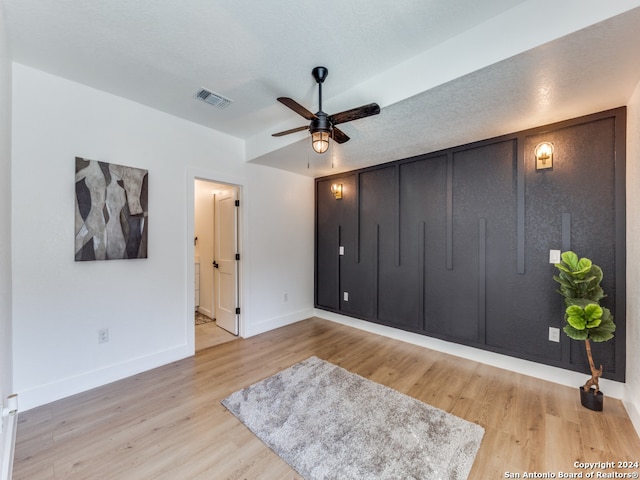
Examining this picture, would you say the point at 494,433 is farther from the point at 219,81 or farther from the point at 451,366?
the point at 219,81

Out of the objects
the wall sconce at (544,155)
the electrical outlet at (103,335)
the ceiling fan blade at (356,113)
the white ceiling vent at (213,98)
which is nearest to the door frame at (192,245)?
the electrical outlet at (103,335)

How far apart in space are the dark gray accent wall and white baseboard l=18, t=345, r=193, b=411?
2.49 meters

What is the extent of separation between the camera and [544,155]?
2.54m

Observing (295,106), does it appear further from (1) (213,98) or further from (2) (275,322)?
(2) (275,322)

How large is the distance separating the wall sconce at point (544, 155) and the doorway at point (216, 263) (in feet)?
11.4

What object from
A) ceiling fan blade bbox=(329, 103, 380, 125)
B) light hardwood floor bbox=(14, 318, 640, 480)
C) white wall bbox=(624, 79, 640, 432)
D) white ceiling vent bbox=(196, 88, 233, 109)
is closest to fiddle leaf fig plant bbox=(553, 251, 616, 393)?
white wall bbox=(624, 79, 640, 432)

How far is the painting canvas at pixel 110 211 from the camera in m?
2.38

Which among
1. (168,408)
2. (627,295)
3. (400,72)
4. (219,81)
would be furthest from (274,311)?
(627,295)

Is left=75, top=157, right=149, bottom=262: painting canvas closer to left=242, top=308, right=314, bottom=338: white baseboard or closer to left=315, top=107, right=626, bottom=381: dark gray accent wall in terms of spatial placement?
left=242, top=308, right=314, bottom=338: white baseboard

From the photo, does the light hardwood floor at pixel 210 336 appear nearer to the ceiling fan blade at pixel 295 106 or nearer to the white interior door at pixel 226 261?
the white interior door at pixel 226 261

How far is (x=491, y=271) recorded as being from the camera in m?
2.87

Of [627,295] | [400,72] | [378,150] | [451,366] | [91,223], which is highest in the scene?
[400,72]

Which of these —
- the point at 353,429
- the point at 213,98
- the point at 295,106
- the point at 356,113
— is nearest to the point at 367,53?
the point at 356,113

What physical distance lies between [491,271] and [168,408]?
3.33 meters
